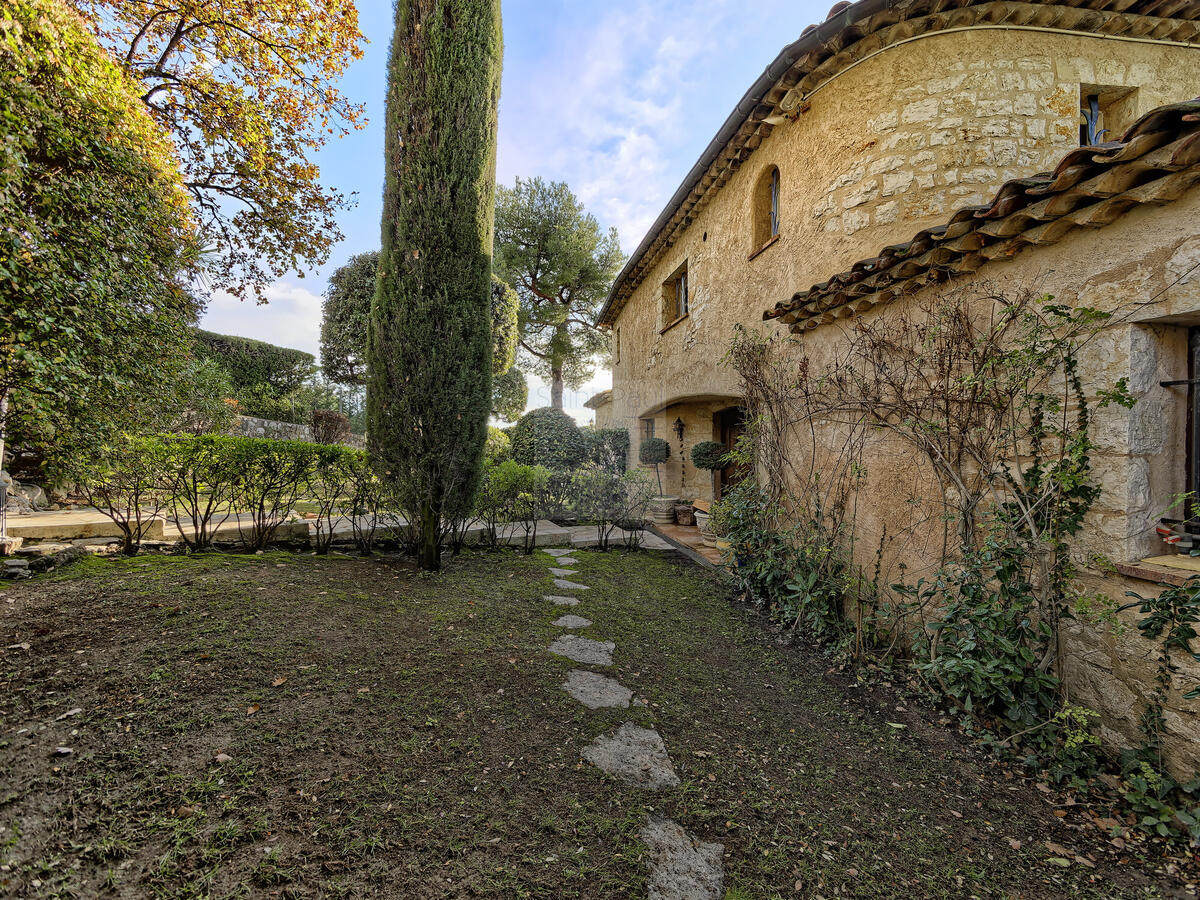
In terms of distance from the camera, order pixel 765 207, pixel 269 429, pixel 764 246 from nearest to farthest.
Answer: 1. pixel 764 246
2. pixel 765 207
3. pixel 269 429

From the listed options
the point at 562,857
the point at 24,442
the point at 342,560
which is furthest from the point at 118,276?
the point at 562,857

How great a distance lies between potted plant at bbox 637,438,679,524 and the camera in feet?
26.4

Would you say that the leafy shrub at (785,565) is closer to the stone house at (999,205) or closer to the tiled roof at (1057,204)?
the stone house at (999,205)

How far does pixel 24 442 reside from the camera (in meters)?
3.00

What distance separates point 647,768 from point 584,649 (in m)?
1.10

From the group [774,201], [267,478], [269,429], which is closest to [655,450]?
[774,201]

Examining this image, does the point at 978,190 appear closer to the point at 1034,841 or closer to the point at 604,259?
Answer: the point at 1034,841

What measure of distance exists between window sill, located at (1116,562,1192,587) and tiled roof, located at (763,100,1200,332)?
1.59m

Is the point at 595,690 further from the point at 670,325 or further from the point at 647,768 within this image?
the point at 670,325

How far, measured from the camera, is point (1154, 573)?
6.29ft

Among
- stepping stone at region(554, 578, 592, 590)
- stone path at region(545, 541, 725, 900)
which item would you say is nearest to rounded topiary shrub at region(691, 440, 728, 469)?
stepping stone at region(554, 578, 592, 590)

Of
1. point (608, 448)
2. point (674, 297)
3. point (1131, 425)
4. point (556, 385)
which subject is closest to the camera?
point (1131, 425)

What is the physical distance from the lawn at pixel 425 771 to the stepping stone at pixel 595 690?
72 millimetres

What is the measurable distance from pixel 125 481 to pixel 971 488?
623cm
